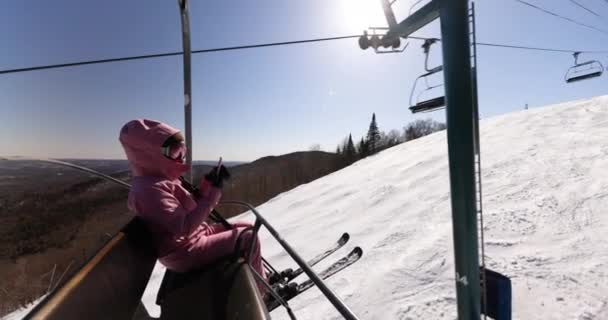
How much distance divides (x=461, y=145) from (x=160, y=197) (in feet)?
6.41

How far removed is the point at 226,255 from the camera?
1.98 metres

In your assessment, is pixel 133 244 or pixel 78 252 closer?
pixel 133 244

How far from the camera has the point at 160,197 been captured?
1.69m

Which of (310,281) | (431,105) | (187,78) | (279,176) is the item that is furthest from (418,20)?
(279,176)

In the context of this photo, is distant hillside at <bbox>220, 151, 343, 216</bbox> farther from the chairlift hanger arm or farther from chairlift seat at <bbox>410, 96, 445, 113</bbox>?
the chairlift hanger arm

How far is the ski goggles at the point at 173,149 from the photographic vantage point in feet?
6.21

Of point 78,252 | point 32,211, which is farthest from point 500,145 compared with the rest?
point 32,211

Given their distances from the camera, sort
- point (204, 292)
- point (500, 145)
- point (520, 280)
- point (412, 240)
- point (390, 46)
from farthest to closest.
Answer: point (500, 145) → point (412, 240) → point (520, 280) → point (390, 46) → point (204, 292)

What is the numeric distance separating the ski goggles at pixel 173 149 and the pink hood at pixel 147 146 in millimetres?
33

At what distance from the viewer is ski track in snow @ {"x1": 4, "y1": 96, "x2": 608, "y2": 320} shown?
2.84m

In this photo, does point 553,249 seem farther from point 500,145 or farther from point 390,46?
point 500,145

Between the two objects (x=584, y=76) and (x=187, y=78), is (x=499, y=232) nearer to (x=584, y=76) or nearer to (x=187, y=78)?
(x=187, y=78)

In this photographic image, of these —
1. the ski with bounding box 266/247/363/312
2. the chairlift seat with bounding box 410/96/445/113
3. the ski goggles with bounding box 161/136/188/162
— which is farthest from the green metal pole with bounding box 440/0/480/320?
the ski goggles with bounding box 161/136/188/162

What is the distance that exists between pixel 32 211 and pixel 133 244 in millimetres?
50470
